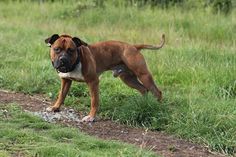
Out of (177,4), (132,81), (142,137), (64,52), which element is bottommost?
(142,137)

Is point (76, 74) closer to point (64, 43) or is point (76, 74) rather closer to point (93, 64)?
point (93, 64)

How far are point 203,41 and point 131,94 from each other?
402 cm

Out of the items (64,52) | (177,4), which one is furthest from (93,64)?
(177,4)

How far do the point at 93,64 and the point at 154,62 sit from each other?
8.38ft

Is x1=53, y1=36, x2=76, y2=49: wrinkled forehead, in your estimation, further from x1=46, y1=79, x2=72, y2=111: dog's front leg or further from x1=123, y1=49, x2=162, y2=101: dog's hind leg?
x1=123, y1=49, x2=162, y2=101: dog's hind leg

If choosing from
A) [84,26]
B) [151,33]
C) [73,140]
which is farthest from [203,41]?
[73,140]

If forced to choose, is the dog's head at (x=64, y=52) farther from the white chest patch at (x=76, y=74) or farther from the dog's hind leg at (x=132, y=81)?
the dog's hind leg at (x=132, y=81)

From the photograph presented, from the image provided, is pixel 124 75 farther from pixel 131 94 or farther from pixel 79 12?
pixel 79 12

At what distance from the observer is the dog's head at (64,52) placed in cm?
632

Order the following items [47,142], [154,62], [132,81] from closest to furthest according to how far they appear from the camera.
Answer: [47,142] → [132,81] → [154,62]

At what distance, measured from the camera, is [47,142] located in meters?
5.35

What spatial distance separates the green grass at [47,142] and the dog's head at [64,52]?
620 mm

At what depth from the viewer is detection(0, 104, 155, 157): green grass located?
507cm

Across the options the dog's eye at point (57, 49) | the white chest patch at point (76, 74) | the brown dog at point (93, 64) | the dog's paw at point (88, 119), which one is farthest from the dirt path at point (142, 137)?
the dog's eye at point (57, 49)
